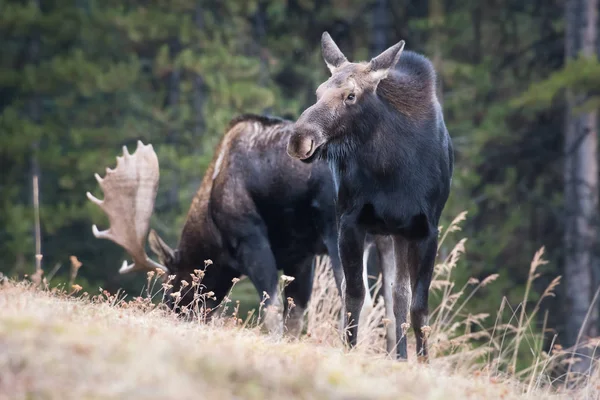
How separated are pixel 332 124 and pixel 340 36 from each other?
14384 mm

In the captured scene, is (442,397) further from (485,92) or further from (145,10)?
(145,10)

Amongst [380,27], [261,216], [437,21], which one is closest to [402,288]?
[261,216]

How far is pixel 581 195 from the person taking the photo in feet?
58.1

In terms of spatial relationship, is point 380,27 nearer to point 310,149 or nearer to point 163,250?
point 163,250

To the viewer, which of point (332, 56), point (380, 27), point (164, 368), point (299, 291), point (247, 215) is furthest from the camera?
point (380, 27)

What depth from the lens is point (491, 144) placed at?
19859 mm

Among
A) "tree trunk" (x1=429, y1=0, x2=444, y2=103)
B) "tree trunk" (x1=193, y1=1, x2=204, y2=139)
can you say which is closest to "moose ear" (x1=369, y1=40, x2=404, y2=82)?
"tree trunk" (x1=429, y1=0, x2=444, y2=103)

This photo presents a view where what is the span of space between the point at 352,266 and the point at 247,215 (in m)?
2.38

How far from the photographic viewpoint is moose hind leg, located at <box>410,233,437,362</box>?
6.97 meters

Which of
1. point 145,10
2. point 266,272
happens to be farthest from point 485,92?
point 266,272

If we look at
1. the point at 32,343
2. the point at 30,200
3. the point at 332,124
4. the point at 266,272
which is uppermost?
the point at 332,124

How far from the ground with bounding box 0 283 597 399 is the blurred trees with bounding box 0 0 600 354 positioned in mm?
11900

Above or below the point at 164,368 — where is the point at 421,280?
below

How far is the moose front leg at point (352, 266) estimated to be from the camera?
23.1 feet
